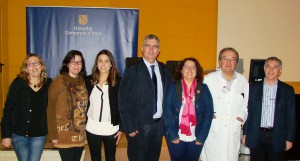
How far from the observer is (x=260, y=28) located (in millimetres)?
5160

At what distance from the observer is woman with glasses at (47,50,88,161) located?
2234mm

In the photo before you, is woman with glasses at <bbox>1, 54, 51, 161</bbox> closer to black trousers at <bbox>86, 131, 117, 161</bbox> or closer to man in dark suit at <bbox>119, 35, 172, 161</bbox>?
black trousers at <bbox>86, 131, 117, 161</bbox>

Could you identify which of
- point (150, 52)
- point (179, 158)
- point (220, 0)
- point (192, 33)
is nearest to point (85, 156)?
point (179, 158)

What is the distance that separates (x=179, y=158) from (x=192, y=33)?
3.19m

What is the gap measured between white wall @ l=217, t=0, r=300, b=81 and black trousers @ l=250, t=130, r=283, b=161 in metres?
2.89

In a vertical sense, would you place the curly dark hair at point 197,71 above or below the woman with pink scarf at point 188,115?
above

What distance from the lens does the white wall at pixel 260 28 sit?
5113mm

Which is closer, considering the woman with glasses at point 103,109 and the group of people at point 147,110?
the group of people at point 147,110

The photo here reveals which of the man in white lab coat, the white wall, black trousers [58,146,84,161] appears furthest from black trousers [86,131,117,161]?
the white wall

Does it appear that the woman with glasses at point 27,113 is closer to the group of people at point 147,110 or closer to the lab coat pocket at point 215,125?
the group of people at point 147,110

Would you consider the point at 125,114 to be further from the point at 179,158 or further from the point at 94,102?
the point at 179,158

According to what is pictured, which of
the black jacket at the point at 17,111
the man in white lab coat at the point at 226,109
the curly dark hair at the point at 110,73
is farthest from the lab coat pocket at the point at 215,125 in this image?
the black jacket at the point at 17,111

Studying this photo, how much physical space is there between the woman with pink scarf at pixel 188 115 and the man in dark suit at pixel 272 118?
467 mm

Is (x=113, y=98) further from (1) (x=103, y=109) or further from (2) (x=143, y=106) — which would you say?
(2) (x=143, y=106)
